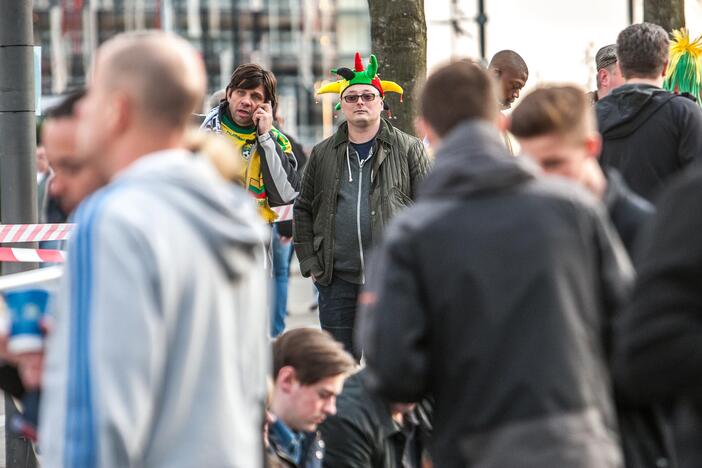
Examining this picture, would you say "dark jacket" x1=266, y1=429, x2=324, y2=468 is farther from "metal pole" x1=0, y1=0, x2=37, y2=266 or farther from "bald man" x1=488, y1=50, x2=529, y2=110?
"bald man" x1=488, y1=50, x2=529, y2=110

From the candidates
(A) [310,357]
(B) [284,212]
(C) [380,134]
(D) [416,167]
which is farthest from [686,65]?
(A) [310,357]

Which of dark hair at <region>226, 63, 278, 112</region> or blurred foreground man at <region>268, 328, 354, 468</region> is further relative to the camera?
dark hair at <region>226, 63, 278, 112</region>

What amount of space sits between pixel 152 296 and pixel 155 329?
7 centimetres

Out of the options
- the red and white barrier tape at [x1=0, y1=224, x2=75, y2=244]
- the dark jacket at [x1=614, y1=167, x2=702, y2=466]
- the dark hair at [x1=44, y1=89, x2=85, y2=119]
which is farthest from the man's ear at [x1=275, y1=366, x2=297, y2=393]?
the red and white barrier tape at [x1=0, y1=224, x2=75, y2=244]

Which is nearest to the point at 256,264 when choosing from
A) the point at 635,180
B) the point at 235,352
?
the point at 235,352

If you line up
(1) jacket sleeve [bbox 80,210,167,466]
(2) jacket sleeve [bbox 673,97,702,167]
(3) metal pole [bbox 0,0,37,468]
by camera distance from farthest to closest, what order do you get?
(3) metal pole [bbox 0,0,37,468]
(2) jacket sleeve [bbox 673,97,702,167]
(1) jacket sleeve [bbox 80,210,167,466]

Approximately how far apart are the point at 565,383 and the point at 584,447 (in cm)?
16

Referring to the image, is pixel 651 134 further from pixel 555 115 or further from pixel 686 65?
pixel 555 115

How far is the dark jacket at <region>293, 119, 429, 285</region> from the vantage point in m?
8.19

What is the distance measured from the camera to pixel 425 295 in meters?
3.59

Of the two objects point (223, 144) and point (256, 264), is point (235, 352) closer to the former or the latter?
point (256, 264)

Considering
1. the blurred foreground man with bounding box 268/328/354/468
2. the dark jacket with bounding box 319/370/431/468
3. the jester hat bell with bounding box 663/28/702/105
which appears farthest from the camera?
the jester hat bell with bounding box 663/28/702/105

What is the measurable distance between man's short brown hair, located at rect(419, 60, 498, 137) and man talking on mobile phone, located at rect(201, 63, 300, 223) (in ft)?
15.1

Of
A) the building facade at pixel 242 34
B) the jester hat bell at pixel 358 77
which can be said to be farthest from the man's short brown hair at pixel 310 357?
the building facade at pixel 242 34
